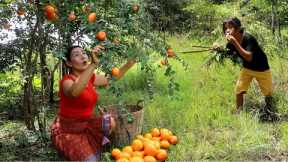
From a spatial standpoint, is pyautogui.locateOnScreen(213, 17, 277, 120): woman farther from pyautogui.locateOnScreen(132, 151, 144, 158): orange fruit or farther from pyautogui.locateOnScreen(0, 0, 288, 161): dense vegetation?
pyautogui.locateOnScreen(132, 151, 144, 158): orange fruit

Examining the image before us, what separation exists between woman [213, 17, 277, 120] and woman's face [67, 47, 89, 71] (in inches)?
80.5

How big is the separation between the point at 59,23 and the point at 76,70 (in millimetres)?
472

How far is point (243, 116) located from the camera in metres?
5.66

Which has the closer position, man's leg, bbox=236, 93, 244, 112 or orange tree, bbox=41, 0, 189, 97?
orange tree, bbox=41, 0, 189, 97

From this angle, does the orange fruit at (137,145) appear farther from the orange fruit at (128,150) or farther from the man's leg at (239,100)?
the man's leg at (239,100)

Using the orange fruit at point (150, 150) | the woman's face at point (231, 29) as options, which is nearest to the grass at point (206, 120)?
the orange fruit at point (150, 150)

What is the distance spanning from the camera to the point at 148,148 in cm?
463

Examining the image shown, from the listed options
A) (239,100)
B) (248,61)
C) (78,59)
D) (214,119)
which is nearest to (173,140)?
(214,119)

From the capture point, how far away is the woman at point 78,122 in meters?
4.47

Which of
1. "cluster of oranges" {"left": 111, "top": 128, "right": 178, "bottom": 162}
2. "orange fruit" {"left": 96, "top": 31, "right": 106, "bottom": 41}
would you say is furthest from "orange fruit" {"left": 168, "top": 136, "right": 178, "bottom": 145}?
"orange fruit" {"left": 96, "top": 31, "right": 106, "bottom": 41}

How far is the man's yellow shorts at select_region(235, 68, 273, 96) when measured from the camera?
611 cm

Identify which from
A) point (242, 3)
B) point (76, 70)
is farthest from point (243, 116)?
point (242, 3)

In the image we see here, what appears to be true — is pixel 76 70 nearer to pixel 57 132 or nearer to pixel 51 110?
pixel 57 132

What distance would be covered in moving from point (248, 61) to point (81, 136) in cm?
248
